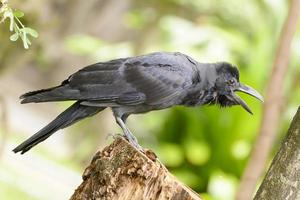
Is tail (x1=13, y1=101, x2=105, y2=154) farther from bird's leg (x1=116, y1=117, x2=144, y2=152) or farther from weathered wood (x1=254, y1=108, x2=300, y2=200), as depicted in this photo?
weathered wood (x1=254, y1=108, x2=300, y2=200)

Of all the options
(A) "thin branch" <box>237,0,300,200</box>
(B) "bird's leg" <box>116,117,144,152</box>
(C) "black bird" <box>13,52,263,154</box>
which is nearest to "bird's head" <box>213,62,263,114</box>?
(C) "black bird" <box>13,52,263,154</box>

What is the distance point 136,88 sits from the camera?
3.34 meters

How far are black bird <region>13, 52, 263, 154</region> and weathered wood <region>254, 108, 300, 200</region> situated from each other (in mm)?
678

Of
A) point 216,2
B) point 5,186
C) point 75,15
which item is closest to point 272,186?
point 5,186

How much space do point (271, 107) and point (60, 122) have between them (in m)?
1.90

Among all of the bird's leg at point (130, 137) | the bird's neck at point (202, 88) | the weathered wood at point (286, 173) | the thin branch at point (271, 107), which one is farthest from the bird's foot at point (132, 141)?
the thin branch at point (271, 107)

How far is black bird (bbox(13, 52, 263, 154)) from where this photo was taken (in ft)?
10.6

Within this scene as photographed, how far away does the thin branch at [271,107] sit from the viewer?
4.64 meters

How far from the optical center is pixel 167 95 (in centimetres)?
337

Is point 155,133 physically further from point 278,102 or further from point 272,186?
point 272,186

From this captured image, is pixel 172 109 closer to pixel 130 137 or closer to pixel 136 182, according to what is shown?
pixel 130 137

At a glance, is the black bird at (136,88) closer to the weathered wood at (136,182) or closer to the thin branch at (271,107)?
the weathered wood at (136,182)

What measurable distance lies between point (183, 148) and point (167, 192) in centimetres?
435

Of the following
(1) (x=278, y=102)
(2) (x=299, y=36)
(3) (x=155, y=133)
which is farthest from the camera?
(3) (x=155, y=133)
